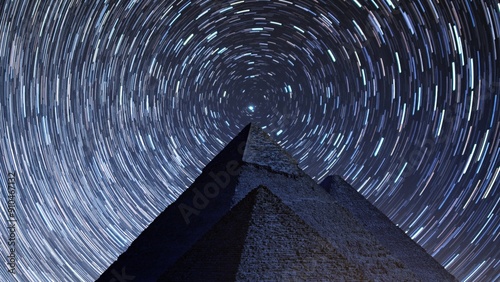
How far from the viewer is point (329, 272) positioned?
52.1 ft

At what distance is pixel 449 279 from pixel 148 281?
945 cm

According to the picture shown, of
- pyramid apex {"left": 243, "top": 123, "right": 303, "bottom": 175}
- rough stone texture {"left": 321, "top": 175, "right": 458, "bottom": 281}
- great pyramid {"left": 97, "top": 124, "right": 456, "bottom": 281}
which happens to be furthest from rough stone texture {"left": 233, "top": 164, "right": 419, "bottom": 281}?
rough stone texture {"left": 321, "top": 175, "right": 458, "bottom": 281}

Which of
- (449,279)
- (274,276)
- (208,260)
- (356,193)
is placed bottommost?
(449,279)

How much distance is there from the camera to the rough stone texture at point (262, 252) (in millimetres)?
15547

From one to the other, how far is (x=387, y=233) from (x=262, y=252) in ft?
29.2

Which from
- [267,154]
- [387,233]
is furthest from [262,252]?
[387,233]

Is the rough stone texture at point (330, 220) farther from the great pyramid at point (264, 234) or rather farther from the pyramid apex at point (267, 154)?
the pyramid apex at point (267, 154)

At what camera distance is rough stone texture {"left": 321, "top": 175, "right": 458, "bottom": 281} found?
75.0 ft

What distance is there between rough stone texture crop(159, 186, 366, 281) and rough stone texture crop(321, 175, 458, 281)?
20.6ft

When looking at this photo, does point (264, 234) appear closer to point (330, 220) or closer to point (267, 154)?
point (330, 220)

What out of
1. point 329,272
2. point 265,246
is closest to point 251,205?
point 265,246

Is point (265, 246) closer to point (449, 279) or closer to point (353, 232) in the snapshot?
point (353, 232)

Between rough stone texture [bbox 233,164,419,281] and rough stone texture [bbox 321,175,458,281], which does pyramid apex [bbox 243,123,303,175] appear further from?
rough stone texture [bbox 321,175,458,281]

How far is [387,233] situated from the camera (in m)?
23.8
